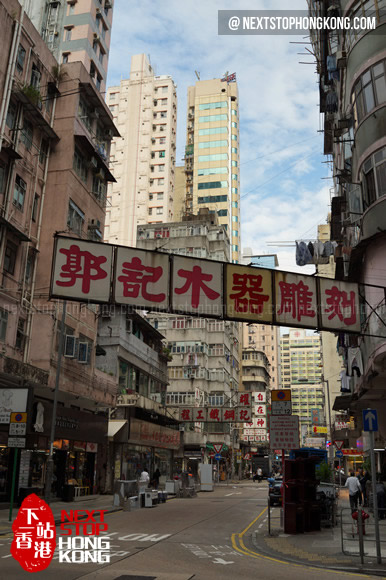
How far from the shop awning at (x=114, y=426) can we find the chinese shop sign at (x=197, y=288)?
24440 mm

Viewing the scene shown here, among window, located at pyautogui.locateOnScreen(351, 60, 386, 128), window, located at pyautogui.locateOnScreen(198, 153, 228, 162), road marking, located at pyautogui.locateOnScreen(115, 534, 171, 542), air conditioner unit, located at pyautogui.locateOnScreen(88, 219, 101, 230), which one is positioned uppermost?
window, located at pyautogui.locateOnScreen(198, 153, 228, 162)

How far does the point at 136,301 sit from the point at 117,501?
1616 cm

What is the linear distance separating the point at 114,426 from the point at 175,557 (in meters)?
24.6

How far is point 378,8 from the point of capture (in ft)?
58.8

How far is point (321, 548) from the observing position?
1308 cm

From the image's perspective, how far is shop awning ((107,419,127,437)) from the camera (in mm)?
34606

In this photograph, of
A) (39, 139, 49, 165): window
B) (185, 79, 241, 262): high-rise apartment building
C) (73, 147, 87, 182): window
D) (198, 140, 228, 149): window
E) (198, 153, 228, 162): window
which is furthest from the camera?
(198, 140, 228, 149): window

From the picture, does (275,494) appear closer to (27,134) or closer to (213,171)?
(27,134)

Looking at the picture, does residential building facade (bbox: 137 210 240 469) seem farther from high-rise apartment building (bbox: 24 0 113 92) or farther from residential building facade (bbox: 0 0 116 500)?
residential building facade (bbox: 0 0 116 500)

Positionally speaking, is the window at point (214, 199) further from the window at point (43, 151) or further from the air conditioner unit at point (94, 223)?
the window at point (43, 151)

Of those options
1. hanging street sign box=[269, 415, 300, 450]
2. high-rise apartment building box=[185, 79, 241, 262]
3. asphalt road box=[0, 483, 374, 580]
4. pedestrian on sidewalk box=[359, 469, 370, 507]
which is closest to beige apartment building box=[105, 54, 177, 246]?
high-rise apartment building box=[185, 79, 241, 262]

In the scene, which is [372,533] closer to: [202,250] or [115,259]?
[115,259]

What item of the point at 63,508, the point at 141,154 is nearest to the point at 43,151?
the point at 63,508

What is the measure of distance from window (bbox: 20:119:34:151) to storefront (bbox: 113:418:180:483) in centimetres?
1954
